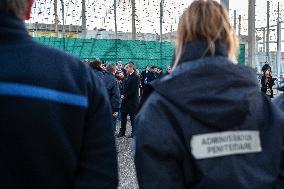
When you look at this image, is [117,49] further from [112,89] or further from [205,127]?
[205,127]

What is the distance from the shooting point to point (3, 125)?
1696 millimetres

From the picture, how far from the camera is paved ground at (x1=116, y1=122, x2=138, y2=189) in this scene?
616 cm

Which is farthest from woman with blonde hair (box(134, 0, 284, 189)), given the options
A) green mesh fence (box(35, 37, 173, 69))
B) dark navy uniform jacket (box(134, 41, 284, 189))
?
green mesh fence (box(35, 37, 173, 69))

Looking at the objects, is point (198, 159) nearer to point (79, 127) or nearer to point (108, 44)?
point (79, 127)

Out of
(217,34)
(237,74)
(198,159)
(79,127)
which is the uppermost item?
(217,34)

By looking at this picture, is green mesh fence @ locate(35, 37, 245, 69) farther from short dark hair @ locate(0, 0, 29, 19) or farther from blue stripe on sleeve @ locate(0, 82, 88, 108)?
blue stripe on sleeve @ locate(0, 82, 88, 108)

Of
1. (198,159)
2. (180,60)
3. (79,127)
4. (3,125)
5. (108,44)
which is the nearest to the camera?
(3,125)

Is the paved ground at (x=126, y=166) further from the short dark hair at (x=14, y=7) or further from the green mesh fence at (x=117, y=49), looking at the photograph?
the green mesh fence at (x=117, y=49)

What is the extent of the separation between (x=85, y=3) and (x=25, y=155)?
19.9m

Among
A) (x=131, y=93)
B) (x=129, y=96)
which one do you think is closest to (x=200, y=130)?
(x=131, y=93)

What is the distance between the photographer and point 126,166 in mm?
7340

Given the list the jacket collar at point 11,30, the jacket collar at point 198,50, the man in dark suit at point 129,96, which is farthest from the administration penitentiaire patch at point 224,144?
the man in dark suit at point 129,96

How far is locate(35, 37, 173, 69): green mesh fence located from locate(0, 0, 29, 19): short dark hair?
16.0 meters

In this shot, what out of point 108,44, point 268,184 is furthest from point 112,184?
point 108,44
